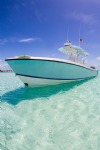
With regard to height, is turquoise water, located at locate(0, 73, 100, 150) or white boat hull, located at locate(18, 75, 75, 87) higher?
white boat hull, located at locate(18, 75, 75, 87)

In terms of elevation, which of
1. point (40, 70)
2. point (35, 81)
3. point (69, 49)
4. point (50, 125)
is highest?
point (69, 49)

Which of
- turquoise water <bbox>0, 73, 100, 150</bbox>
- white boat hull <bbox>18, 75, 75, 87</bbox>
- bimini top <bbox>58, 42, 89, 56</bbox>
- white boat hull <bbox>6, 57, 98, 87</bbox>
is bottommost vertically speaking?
turquoise water <bbox>0, 73, 100, 150</bbox>

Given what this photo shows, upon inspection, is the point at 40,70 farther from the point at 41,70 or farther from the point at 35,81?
the point at 35,81

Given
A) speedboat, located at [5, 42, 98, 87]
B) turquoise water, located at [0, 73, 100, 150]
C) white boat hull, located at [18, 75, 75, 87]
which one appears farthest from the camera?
white boat hull, located at [18, 75, 75, 87]

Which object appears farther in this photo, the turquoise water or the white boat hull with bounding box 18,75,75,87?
the white boat hull with bounding box 18,75,75,87

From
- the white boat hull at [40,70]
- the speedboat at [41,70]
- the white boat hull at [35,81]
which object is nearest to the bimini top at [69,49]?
the speedboat at [41,70]

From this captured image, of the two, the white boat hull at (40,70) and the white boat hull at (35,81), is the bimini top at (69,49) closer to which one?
the white boat hull at (40,70)

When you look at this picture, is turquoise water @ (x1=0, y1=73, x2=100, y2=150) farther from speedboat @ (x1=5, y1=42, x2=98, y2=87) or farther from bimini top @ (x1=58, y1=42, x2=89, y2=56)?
bimini top @ (x1=58, y1=42, x2=89, y2=56)

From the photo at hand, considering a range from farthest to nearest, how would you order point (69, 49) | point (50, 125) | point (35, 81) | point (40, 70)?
point (69, 49)
point (35, 81)
point (40, 70)
point (50, 125)

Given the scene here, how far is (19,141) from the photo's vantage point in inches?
148

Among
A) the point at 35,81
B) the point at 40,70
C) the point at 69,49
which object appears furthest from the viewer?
the point at 69,49

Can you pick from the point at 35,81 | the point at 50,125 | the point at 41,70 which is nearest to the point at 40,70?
the point at 41,70

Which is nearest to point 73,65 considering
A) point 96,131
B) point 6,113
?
point 6,113

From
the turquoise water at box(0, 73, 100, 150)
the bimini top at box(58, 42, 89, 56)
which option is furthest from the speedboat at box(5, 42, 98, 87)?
the turquoise water at box(0, 73, 100, 150)
